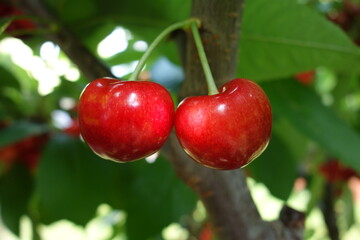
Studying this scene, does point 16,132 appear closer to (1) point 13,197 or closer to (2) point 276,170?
(1) point 13,197

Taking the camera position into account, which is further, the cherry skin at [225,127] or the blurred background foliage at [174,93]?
the blurred background foliage at [174,93]

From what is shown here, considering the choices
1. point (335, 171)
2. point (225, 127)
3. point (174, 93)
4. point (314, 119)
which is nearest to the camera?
point (225, 127)

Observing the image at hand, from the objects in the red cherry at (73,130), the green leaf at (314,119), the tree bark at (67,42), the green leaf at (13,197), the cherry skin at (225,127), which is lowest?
the green leaf at (13,197)

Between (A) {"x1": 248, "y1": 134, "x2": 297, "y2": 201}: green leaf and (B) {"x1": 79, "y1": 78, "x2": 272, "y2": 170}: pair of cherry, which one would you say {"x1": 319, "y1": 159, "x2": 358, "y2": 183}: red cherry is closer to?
(A) {"x1": 248, "y1": 134, "x2": 297, "y2": 201}: green leaf

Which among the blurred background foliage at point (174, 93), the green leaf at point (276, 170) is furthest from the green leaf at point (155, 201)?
the green leaf at point (276, 170)

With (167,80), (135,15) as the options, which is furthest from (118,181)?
(135,15)

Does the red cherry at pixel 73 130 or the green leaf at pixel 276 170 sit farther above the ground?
the green leaf at pixel 276 170

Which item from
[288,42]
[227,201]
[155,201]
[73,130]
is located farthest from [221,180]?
[73,130]

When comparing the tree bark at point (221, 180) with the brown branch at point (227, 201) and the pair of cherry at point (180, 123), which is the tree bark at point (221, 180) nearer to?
the brown branch at point (227, 201)
